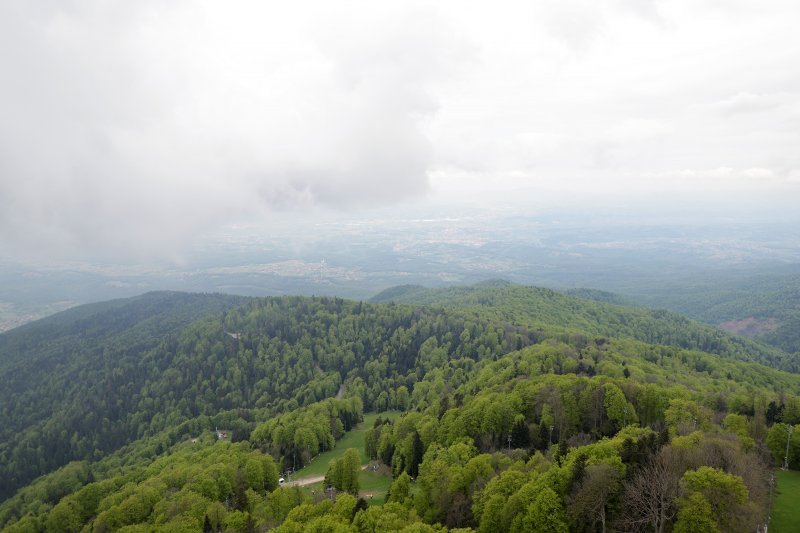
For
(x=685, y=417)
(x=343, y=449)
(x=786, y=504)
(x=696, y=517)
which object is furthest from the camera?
(x=343, y=449)

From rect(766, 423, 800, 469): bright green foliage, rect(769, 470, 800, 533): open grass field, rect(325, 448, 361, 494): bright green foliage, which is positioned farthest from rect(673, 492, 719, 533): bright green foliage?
rect(325, 448, 361, 494): bright green foliage

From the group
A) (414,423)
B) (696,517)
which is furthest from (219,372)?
(696,517)

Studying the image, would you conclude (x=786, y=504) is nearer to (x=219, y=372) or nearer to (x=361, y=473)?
(x=361, y=473)

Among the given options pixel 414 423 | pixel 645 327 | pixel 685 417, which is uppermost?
pixel 685 417

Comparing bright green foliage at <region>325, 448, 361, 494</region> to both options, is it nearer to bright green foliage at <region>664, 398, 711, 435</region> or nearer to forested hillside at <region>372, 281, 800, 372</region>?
bright green foliage at <region>664, 398, 711, 435</region>

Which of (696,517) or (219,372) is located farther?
(219,372)

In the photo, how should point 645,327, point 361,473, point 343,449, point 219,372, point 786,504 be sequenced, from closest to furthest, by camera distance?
point 786,504 → point 361,473 → point 343,449 → point 219,372 → point 645,327

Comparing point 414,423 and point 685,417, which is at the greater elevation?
point 685,417

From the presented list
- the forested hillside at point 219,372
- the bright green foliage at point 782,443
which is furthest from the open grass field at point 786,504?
the forested hillside at point 219,372
